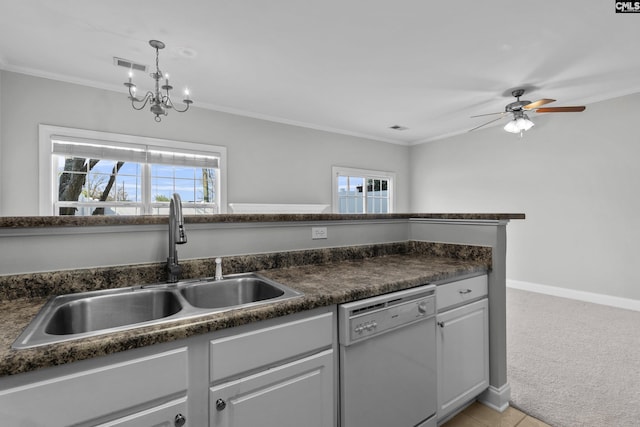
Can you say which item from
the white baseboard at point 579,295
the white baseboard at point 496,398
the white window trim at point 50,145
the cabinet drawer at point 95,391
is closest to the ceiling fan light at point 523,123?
the white baseboard at point 579,295

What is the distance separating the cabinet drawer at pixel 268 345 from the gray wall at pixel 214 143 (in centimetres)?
362

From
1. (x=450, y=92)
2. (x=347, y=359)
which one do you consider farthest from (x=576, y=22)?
(x=347, y=359)

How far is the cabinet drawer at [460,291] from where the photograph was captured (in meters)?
1.54

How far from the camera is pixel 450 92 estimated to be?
13.0 ft

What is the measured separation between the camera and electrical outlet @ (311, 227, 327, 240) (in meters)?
1.84

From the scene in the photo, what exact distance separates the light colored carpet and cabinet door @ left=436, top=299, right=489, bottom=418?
0.44 m

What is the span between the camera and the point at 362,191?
6.21 metres

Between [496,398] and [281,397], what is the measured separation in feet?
4.98

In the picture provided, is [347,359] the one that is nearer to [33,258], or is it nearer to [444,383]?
[444,383]

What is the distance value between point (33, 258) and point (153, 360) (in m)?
0.77

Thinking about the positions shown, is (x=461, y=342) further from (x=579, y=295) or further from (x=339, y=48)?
(x=579, y=295)

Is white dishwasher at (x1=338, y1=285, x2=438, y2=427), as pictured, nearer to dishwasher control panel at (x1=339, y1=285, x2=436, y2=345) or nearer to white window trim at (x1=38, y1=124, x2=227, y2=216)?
dishwasher control panel at (x1=339, y1=285, x2=436, y2=345)

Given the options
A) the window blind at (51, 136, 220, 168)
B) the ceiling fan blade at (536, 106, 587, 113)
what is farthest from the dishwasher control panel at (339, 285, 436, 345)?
the window blind at (51, 136, 220, 168)

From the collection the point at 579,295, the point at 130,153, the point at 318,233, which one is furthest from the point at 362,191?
the point at 318,233
